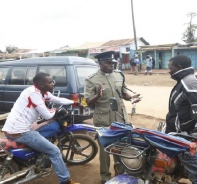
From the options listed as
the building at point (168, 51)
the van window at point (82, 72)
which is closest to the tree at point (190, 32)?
the building at point (168, 51)

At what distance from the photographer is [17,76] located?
6.64 metres

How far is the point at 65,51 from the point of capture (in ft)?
101

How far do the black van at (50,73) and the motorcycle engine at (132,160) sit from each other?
130 inches

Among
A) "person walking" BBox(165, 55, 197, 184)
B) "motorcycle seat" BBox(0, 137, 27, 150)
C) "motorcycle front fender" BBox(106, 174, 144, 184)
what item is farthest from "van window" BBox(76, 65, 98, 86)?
"motorcycle front fender" BBox(106, 174, 144, 184)

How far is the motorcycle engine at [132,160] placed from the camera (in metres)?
2.20

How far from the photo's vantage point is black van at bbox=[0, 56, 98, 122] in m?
5.66

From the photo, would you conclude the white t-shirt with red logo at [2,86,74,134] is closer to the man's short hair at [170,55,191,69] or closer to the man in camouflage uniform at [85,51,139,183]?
the man in camouflage uniform at [85,51,139,183]

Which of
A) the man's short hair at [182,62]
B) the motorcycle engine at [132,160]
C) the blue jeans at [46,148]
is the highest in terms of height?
the man's short hair at [182,62]

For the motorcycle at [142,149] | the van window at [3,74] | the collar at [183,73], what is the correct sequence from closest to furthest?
the motorcycle at [142,149] → the collar at [183,73] → the van window at [3,74]

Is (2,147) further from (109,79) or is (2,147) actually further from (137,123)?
(137,123)

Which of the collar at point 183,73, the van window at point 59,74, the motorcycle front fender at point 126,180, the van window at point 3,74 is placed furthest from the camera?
the van window at point 3,74

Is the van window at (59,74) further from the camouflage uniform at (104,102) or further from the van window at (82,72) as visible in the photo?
the camouflage uniform at (104,102)

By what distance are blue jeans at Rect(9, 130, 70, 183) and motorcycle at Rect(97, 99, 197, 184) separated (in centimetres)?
109

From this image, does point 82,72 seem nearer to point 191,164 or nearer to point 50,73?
point 50,73
